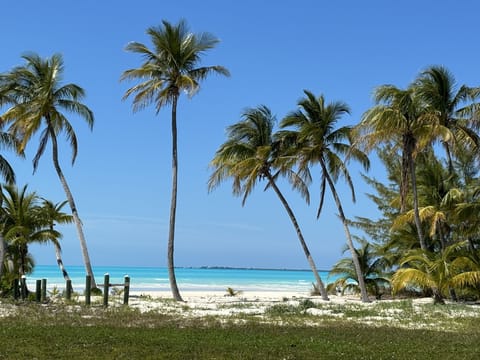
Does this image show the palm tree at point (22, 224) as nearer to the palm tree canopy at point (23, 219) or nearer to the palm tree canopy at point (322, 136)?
the palm tree canopy at point (23, 219)

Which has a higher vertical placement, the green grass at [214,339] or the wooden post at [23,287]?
the wooden post at [23,287]

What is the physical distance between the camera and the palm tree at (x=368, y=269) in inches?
1139

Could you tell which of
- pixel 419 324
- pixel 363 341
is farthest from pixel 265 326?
pixel 419 324

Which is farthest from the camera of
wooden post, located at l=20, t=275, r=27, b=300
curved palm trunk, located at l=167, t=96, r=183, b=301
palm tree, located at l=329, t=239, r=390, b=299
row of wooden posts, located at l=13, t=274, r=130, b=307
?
palm tree, located at l=329, t=239, r=390, b=299

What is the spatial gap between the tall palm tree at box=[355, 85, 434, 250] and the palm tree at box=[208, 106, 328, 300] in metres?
4.84

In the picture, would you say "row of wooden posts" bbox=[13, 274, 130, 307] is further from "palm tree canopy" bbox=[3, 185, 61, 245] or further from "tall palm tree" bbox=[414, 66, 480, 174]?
"tall palm tree" bbox=[414, 66, 480, 174]

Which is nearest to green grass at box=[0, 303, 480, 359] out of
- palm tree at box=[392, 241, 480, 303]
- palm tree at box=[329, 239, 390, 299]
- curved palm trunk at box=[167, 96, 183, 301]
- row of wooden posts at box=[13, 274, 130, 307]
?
row of wooden posts at box=[13, 274, 130, 307]

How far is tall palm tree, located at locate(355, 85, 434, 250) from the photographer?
70.0 feet

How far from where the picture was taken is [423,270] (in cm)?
2111

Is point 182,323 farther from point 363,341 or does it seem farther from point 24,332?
point 363,341

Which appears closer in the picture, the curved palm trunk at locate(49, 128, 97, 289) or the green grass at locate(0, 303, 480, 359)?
the green grass at locate(0, 303, 480, 359)

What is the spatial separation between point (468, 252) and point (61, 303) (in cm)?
1567

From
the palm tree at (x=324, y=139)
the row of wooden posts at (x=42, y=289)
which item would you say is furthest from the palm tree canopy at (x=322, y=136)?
the row of wooden posts at (x=42, y=289)

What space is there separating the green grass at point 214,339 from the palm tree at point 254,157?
434 inches
